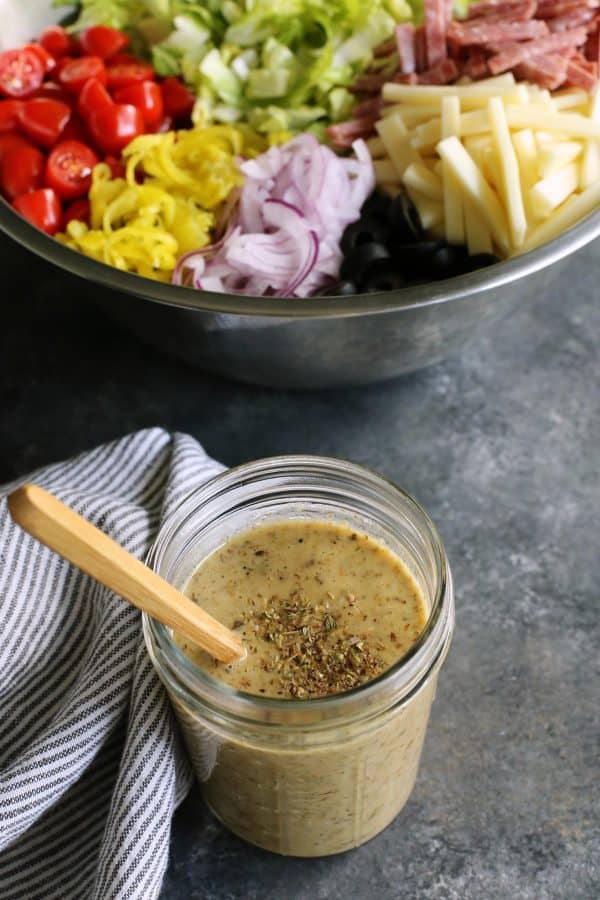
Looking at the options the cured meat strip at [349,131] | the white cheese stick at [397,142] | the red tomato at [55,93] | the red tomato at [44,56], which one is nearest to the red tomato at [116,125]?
the red tomato at [55,93]

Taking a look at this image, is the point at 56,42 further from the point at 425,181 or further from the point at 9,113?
the point at 425,181

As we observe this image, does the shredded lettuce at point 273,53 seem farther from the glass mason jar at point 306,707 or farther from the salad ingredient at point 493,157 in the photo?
the glass mason jar at point 306,707

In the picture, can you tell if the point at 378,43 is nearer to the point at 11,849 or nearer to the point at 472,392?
the point at 472,392

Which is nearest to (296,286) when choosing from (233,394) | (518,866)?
(233,394)

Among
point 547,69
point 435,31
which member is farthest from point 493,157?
point 435,31

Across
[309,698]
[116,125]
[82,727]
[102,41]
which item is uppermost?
[102,41]

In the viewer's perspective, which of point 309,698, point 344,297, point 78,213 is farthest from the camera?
point 78,213

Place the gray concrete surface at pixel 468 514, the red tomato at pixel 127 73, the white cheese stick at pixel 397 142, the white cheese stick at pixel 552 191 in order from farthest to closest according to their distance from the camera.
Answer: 1. the red tomato at pixel 127 73
2. the white cheese stick at pixel 397 142
3. the white cheese stick at pixel 552 191
4. the gray concrete surface at pixel 468 514
